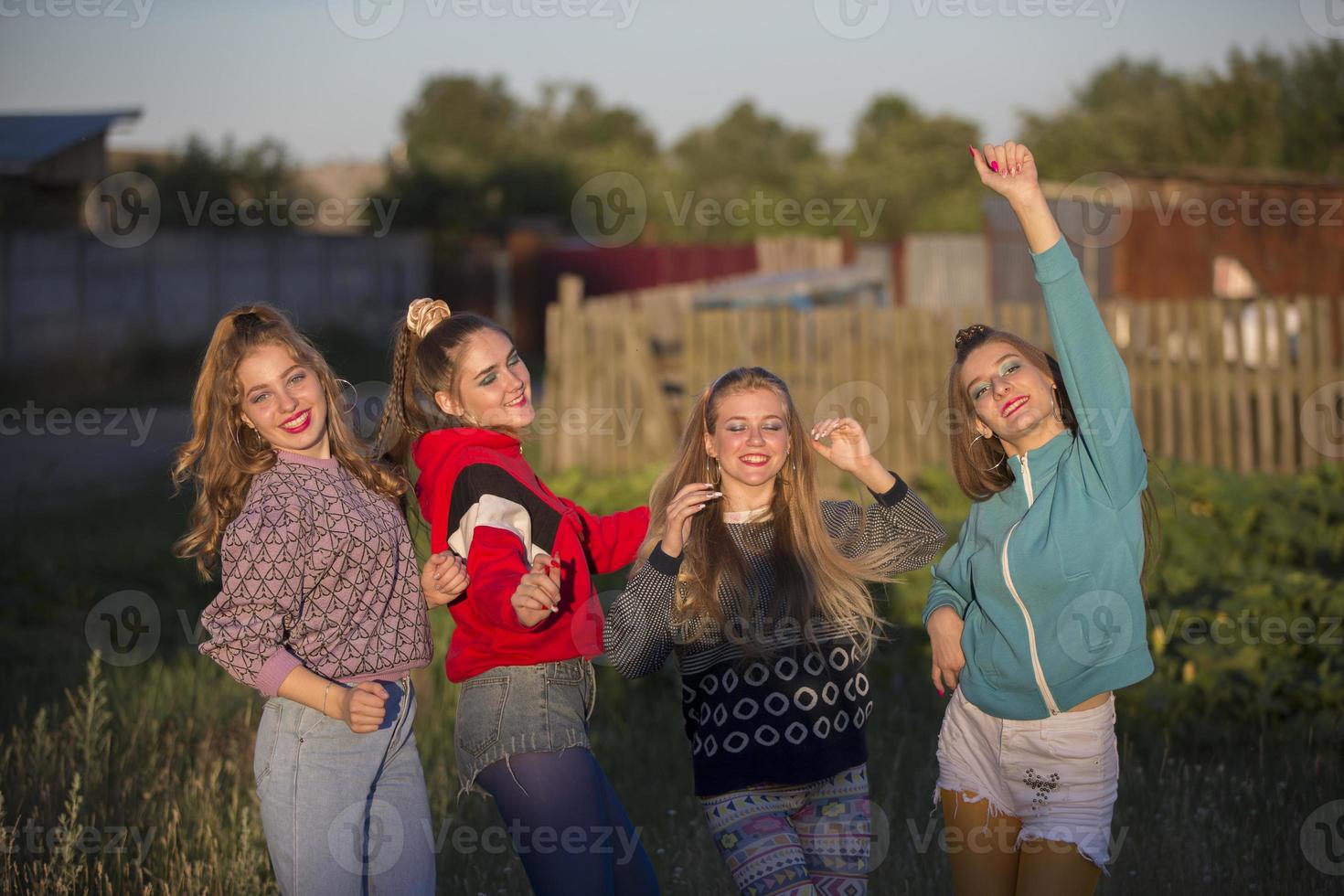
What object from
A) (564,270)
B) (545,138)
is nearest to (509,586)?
(564,270)

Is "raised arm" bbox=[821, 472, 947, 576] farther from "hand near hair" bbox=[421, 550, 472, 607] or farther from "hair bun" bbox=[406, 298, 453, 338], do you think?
"hair bun" bbox=[406, 298, 453, 338]

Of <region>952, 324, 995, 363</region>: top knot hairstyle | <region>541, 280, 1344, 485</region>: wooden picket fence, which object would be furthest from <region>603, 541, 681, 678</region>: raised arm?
<region>541, 280, 1344, 485</region>: wooden picket fence

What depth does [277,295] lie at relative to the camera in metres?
22.4

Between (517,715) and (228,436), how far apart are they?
0.97 m

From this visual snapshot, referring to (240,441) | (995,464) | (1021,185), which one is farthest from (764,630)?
(240,441)

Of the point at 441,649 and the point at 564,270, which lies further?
the point at 564,270

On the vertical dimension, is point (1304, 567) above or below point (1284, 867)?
above

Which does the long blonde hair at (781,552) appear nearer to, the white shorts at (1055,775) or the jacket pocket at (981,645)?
the jacket pocket at (981,645)

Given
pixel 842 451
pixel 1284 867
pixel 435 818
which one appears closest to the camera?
pixel 842 451

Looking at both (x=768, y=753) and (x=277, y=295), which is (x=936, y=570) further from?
(x=277, y=295)

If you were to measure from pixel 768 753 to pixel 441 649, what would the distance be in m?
3.81

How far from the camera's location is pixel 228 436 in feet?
10.4

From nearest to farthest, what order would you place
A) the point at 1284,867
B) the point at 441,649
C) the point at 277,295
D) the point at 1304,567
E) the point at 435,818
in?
the point at 1284,867 → the point at 435,818 → the point at 441,649 → the point at 1304,567 → the point at 277,295

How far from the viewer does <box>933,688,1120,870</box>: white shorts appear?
9.79 feet
